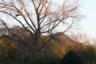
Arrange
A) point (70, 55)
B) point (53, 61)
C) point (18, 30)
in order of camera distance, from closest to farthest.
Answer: point (70, 55) → point (53, 61) → point (18, 30)

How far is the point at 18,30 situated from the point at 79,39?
22.5m

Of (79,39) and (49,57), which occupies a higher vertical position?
(49,57)

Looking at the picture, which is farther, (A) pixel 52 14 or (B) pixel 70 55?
(A) pixel 52 14

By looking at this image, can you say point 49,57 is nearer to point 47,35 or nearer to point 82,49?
point 47,35

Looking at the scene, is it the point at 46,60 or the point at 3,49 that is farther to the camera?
the point at 3,49

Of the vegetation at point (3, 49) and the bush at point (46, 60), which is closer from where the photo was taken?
the bush at point (46, 60)

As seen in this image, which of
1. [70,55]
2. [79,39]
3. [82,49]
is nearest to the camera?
[70,55]

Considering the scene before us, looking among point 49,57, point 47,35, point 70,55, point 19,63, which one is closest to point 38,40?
point 47,35

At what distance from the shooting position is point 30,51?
54250 mm

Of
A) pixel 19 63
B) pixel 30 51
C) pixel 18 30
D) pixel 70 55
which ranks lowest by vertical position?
pixel 19 63

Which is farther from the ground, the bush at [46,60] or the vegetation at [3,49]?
the bush at [46,60]

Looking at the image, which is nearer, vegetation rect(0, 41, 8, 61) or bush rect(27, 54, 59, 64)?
bush rect(27, 54, 59, 64)

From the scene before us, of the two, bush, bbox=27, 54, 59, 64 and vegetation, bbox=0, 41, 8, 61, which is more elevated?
bush, bbox=27, 54, 59, 64

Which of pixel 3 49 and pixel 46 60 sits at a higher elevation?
pixel 46 60
